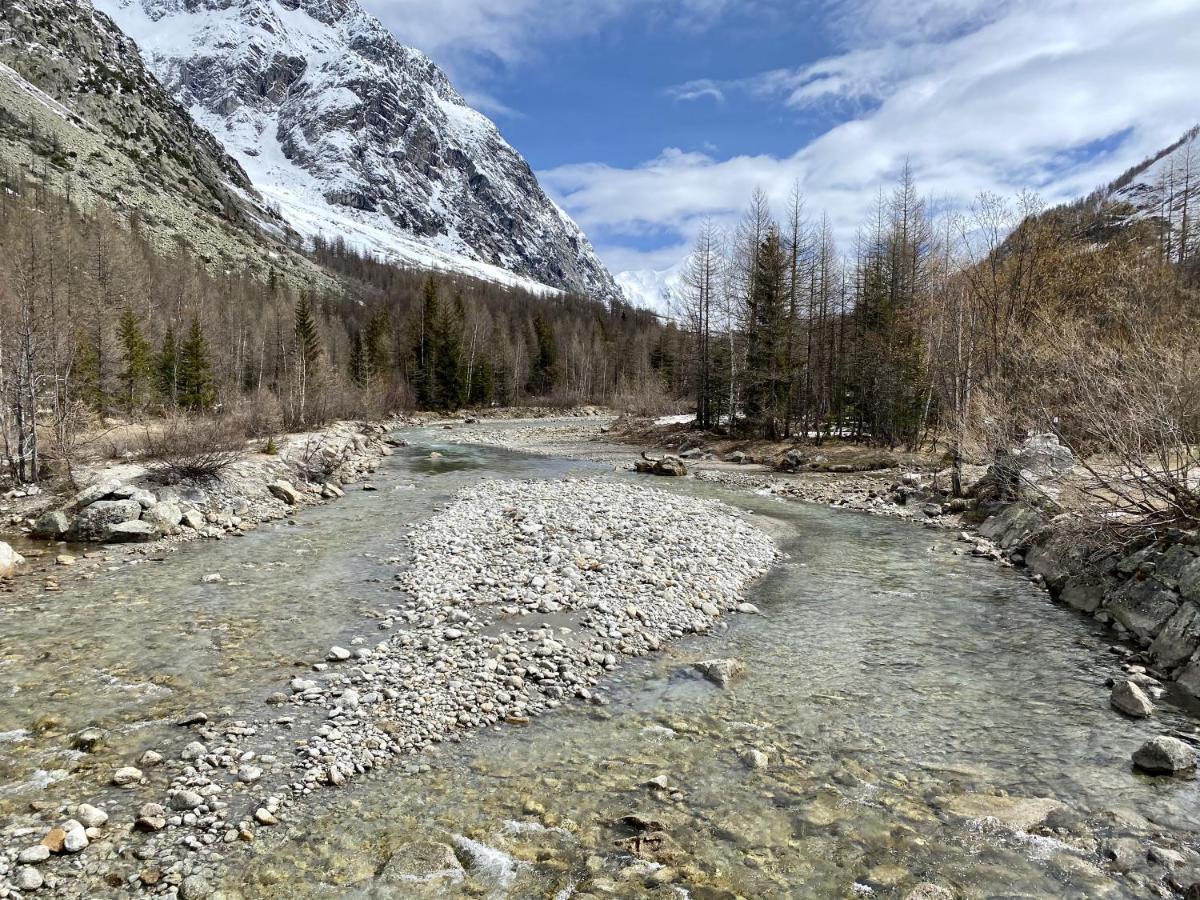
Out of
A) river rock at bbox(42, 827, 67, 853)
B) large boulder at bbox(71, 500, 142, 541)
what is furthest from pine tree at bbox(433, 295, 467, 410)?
river rock at bbox(42, 827, 67, 853)

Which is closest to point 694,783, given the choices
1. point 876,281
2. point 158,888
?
point 158,888

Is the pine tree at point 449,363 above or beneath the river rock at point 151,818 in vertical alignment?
above

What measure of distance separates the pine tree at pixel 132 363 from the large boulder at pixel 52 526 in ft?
106

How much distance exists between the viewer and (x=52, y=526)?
49.3 ft

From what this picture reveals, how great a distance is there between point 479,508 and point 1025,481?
15769 millimetres

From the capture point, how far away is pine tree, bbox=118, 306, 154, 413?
43281 millimetres

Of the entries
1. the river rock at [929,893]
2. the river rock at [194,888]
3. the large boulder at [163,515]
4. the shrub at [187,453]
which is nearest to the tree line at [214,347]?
the shrub at [187,453]

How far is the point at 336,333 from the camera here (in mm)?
87875

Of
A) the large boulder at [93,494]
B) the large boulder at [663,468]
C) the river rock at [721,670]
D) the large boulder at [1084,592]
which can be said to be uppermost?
the large boulder at [93,494]

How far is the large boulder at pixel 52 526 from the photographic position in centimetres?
1496

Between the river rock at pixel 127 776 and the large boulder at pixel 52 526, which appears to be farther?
the large boulder at pixel 52 526

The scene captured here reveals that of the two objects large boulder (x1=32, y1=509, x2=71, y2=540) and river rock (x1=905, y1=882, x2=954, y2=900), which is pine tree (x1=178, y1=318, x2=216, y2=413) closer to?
large boulder (x1=32, y1=509, x2=71, y2=540)

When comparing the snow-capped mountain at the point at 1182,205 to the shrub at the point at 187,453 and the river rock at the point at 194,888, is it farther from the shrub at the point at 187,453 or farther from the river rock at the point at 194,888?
the river rock at the point at 194,888

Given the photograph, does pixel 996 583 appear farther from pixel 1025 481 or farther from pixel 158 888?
pixel 158 888
